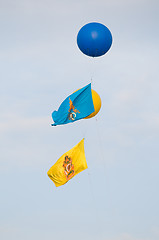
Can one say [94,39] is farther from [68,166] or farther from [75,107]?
[68,166]

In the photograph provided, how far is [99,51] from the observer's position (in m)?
48.4

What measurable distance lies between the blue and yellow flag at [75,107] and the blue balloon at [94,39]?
246 cm

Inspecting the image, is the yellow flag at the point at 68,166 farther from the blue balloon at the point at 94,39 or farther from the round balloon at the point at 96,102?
the blue balloon at the point at 94,39

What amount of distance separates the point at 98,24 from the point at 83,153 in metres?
8.91

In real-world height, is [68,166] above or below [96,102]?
below

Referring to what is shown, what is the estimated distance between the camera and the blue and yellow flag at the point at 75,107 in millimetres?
49281

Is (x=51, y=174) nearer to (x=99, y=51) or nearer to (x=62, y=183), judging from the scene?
(x=62, y=183)

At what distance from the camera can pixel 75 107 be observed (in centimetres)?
5003

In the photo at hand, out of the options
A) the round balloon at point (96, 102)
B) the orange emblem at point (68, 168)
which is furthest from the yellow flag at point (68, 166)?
the round balloon at point (96, 102)

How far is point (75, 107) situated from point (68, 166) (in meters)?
4.09

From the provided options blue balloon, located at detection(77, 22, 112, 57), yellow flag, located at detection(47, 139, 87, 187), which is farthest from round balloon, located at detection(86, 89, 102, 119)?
yellow flag, located at detection(47, 139, 87, 187)

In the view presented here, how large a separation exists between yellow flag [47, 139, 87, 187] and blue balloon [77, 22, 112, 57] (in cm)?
671

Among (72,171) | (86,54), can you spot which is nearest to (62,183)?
(72,171)

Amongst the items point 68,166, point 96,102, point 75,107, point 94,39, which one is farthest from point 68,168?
point 94,39
